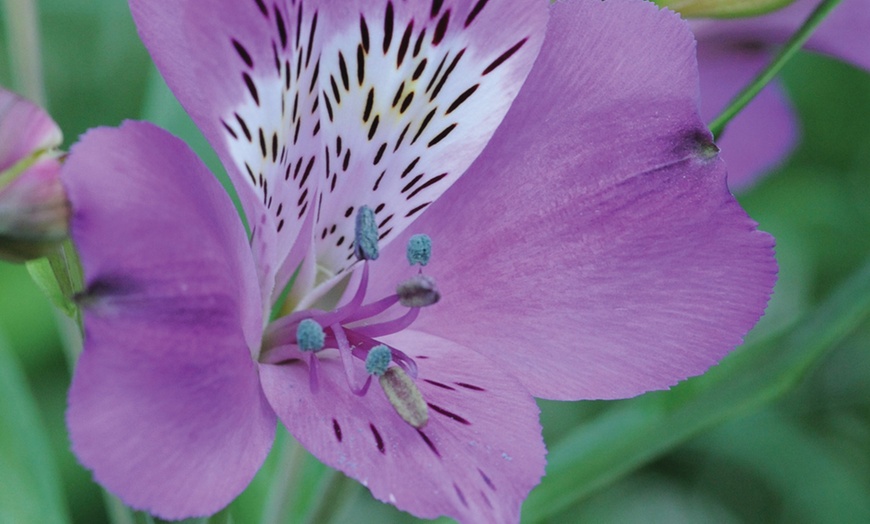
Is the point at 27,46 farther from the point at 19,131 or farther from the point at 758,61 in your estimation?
the point at 758,61

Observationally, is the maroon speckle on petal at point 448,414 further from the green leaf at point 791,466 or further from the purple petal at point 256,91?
the green leaf at point 791,466

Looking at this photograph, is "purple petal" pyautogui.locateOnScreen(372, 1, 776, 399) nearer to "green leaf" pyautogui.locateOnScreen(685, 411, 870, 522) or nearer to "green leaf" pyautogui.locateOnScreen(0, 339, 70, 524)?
"green leaf" pyautogui.locateOnScreen(0, 339, 70, 524)

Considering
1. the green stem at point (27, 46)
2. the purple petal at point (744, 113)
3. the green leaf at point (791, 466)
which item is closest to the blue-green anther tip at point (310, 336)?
the green stem at point (27, 46)

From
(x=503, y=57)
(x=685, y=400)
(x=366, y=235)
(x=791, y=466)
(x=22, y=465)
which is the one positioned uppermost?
(x=503, y=57)

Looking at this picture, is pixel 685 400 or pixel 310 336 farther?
pixel 685 400

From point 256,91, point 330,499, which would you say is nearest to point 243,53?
point 256,91

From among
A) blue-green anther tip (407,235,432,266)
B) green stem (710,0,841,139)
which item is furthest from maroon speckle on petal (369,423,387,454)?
green stem (710,0,841,139)

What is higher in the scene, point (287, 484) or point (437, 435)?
point (437, 435)
